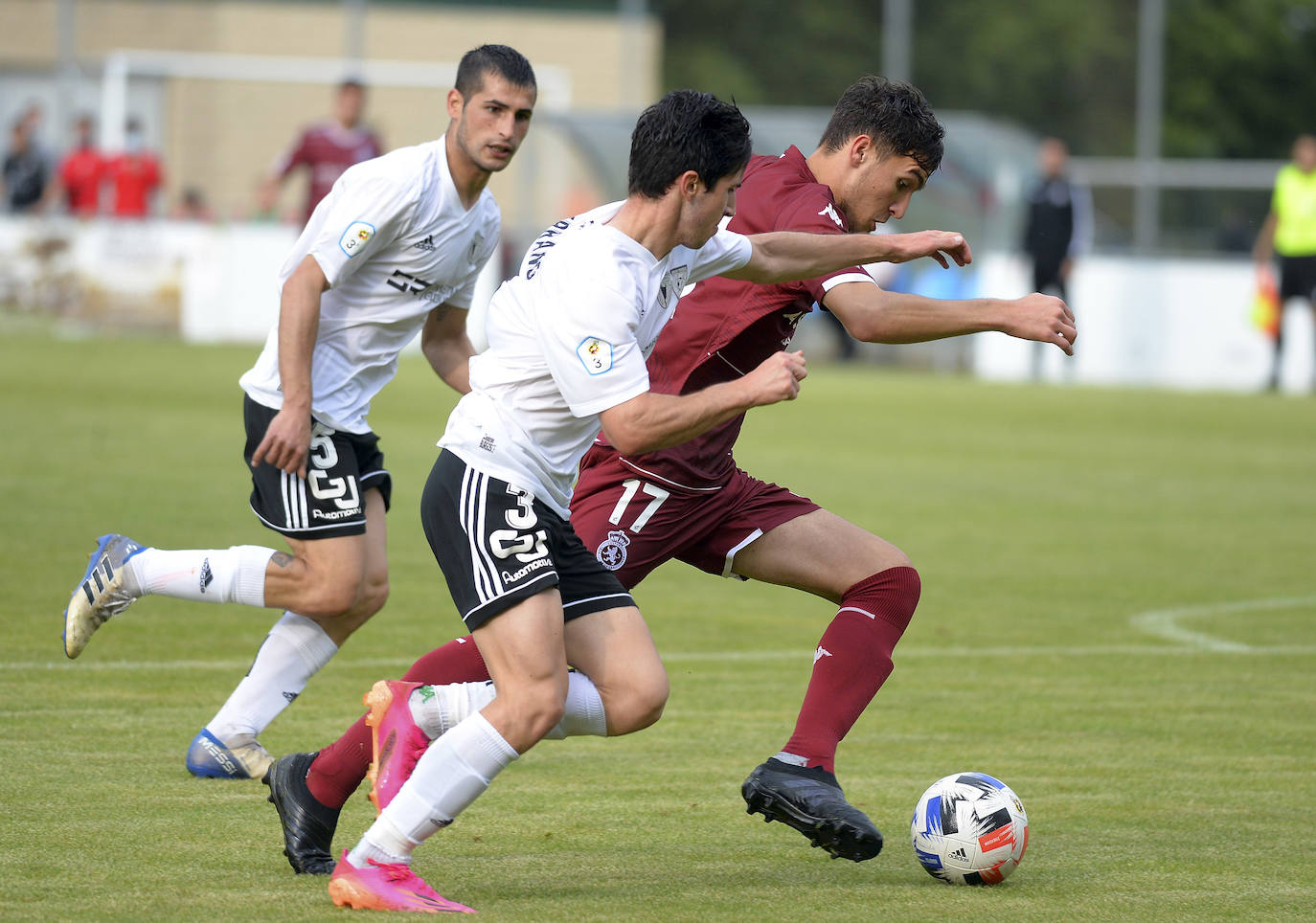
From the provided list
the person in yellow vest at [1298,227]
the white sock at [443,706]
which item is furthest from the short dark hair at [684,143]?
the person in yellow vest at [1298,227]

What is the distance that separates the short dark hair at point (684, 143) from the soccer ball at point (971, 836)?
67.1 inches

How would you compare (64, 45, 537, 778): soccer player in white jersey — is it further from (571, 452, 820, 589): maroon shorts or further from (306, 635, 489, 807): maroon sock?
(306, 635, 489, 807): maroon sock

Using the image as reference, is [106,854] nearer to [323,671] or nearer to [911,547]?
[323,671]

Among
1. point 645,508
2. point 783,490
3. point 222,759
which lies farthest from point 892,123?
point 222,759

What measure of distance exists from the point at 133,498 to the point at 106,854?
21.9 feet

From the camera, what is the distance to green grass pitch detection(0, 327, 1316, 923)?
14.9 feet

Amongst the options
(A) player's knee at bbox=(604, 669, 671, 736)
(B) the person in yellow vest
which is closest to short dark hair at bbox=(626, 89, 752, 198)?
(A) player's knee at bbox=(604, 669, 671, 736)

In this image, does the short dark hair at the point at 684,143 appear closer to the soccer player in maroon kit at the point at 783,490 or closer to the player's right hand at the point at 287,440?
the soccer player in maroon kit at the point at 783,490

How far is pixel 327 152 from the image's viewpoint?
55.9 feet

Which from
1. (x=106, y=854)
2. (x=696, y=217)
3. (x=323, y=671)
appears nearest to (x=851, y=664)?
(x=696, y=217)

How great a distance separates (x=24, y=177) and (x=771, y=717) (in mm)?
23704

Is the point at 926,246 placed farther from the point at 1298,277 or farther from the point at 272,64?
the point at 272,64

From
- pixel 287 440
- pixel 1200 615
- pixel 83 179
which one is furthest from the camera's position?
pixel 83 179

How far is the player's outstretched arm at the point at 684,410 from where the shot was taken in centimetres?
410
